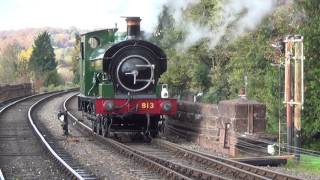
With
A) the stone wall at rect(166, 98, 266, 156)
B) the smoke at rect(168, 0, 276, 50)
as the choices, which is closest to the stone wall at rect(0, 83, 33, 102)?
the smoke at rect(168, 0, 276, 50)

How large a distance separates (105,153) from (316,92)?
757cm

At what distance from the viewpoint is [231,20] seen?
20094mm

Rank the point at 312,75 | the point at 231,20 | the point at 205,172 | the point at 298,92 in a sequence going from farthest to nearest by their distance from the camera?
the point at 231,20 → the point at 312,75 → the point at 298,92 → the point at 205,172

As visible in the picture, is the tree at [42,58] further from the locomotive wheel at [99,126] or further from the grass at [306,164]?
the grass at [306,164]

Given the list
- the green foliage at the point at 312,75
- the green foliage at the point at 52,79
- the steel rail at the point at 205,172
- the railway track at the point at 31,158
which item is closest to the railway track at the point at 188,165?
the steel rail at the point at 205,172

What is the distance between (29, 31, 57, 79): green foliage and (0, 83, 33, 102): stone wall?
1283 inches

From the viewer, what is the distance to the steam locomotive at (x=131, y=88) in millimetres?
16172

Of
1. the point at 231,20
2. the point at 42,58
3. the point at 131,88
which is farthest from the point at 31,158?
the point at 42,58

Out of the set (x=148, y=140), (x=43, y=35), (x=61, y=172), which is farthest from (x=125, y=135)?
(x=43, y=35)

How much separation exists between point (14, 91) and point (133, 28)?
101 ft

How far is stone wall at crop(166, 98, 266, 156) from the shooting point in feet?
44.1

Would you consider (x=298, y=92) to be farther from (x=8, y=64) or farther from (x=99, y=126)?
(x=8, y=64)

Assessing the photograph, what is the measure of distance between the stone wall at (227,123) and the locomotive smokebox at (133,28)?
2.73m

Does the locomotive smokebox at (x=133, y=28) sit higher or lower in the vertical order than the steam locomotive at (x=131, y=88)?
higher
